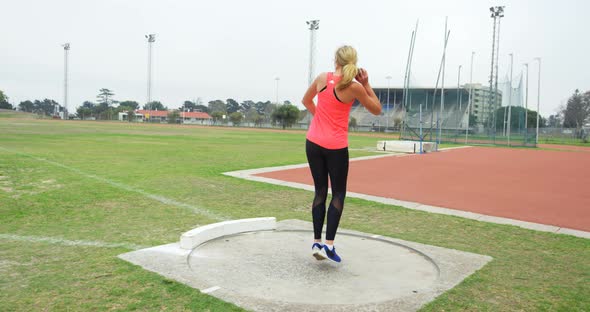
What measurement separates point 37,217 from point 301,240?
3444 mm

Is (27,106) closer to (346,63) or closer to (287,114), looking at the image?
(287,114)

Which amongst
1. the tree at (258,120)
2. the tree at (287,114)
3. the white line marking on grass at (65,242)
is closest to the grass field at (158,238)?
the white line marking on grass at (65,242)

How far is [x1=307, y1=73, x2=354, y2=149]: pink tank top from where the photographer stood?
4.11 m

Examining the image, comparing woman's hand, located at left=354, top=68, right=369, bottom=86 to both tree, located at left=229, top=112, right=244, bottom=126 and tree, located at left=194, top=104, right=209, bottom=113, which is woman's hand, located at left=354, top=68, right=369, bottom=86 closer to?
tree, located at left=229, top=112, right=244, bottom=126

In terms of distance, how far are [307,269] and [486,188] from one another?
7755 mm

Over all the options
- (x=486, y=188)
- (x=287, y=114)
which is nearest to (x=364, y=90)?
(x=486, y=188)

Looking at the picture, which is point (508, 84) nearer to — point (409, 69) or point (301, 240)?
point (409, 69)

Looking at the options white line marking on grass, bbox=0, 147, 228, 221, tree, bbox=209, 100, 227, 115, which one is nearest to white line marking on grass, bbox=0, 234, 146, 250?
white line marking on grass, bbox=0, 147, 228, 221

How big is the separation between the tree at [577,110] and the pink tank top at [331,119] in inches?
3060

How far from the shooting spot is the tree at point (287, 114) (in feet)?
257

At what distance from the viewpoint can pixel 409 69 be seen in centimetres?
3002

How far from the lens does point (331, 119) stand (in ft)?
13.7

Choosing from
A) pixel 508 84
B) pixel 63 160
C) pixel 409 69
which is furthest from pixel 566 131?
pixel 63 160

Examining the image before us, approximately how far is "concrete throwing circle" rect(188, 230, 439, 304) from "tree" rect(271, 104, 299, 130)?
73496 mm
